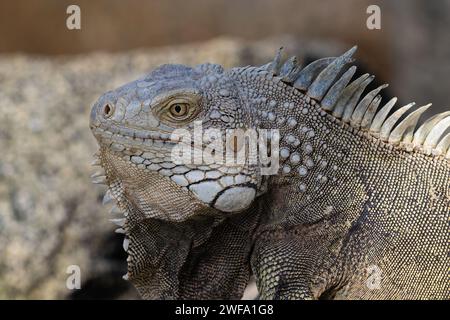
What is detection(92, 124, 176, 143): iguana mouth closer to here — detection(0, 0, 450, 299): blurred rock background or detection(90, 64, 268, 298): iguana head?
detection(90, 64, 268, 298): iguana head

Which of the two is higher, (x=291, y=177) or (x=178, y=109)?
(x=178, y=109)

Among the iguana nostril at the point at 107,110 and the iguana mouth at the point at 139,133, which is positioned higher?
the iguana nostril at the point at 107,110

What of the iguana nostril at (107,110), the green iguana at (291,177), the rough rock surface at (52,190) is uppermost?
the iguana nostril at (107,110)

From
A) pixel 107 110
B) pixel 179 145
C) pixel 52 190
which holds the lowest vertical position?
pixel 52 190

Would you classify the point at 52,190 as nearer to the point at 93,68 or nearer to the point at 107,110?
the point at 93,68

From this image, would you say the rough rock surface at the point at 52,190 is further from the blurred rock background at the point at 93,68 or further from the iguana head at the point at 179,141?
the iguana head at the point at 179,141

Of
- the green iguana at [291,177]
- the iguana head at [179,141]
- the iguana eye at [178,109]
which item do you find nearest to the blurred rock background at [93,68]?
the green iguana at [291,177]

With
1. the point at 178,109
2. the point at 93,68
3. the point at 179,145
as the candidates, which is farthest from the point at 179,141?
the point at 93,68
